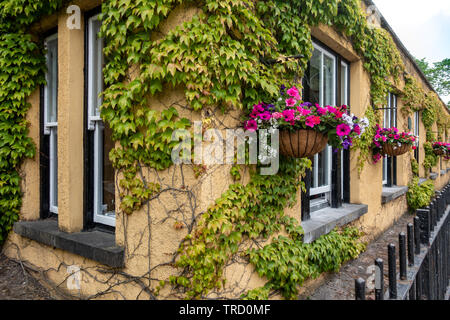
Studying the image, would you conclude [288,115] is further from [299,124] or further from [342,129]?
[342,129]

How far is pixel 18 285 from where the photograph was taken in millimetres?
3426

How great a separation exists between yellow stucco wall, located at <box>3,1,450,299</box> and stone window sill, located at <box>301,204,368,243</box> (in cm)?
20

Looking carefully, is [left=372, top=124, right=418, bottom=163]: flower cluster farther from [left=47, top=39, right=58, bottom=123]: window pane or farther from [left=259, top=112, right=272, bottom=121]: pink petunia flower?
[left=47, top=39, right=58, bottom=123]: window pane

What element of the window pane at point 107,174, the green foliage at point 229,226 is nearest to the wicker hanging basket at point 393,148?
the green foliage at point 229,226

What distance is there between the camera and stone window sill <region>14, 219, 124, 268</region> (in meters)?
2.59

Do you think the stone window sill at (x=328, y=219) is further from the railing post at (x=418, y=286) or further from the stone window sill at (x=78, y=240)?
the stone window sill at (x=78, y=240)

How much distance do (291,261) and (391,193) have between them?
4.01 metres

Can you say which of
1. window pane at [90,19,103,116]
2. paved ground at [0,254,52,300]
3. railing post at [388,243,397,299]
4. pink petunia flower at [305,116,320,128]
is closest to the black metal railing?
railing post at [388,243,397,299]

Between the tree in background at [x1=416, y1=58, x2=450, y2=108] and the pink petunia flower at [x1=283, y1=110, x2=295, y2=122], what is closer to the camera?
the pink petunia flower at [x1=283, y1=110, x2=295, y2=122]

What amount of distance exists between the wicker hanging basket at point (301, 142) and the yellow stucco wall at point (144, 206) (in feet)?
1.54

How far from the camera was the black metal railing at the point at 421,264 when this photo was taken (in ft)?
5.62

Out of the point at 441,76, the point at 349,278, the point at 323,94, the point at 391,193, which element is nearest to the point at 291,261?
the point at 349,278
